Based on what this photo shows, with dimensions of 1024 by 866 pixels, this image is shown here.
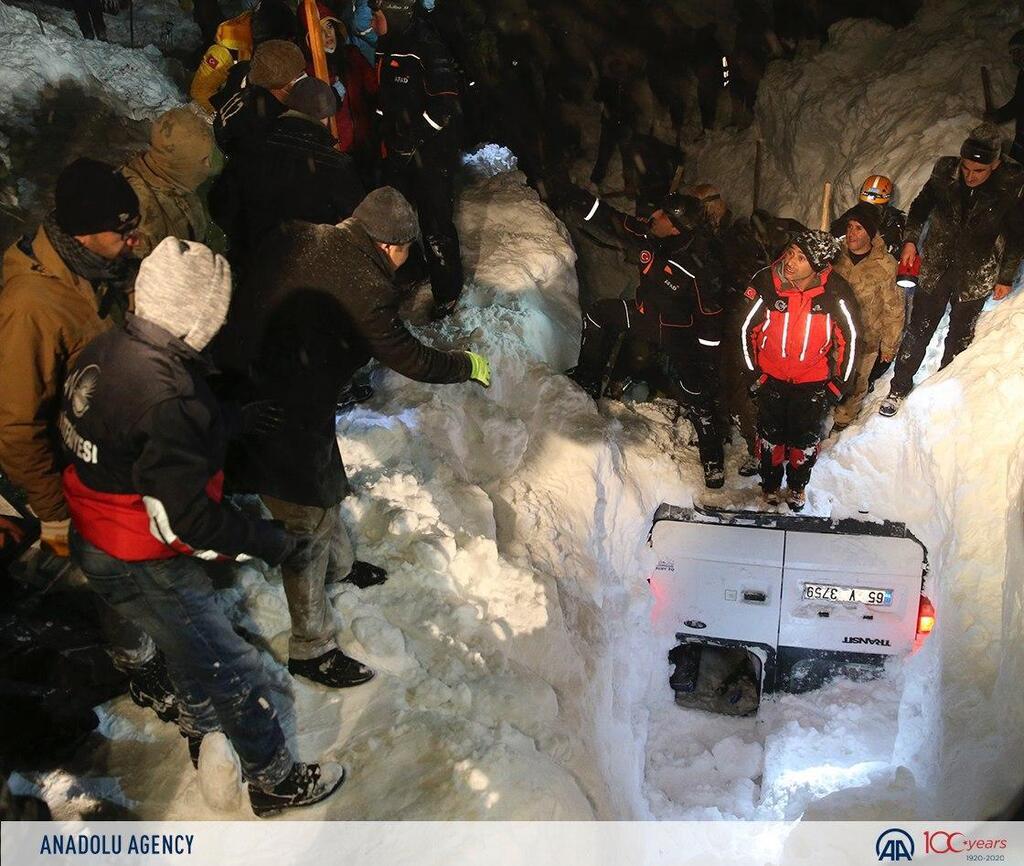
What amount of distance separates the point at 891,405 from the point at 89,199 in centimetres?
579

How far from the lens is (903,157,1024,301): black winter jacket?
17.4 feet

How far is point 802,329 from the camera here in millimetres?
5316

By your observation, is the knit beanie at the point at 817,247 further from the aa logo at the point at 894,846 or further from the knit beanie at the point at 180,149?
the knit beanie at the point at 180,149

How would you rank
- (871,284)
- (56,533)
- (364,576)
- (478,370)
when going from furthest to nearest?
1. (871,284)
2. (364,576)
3. (478,370)
4. (56,533)

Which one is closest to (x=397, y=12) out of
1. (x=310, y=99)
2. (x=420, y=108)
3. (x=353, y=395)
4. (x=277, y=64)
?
(x=420, y=108)

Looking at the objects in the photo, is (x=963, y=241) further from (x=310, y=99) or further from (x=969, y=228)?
(x=310, y=99)

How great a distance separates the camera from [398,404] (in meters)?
5.02

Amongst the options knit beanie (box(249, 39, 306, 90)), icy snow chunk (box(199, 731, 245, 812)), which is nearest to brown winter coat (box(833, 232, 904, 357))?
knit beanie (box(249, 39, 306, 90))

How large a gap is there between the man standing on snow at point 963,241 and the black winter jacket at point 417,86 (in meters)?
3.66

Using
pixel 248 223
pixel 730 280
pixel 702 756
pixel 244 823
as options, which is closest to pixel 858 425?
pixel 730 280

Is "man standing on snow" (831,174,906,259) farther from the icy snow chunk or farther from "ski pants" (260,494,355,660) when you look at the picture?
the icy snow chunk

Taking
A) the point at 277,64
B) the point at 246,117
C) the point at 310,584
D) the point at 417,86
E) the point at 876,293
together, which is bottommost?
the point at 310,584

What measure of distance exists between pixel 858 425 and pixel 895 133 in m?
3.96

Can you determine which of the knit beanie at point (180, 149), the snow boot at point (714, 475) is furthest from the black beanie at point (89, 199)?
the snow boot at point (714, 475)
